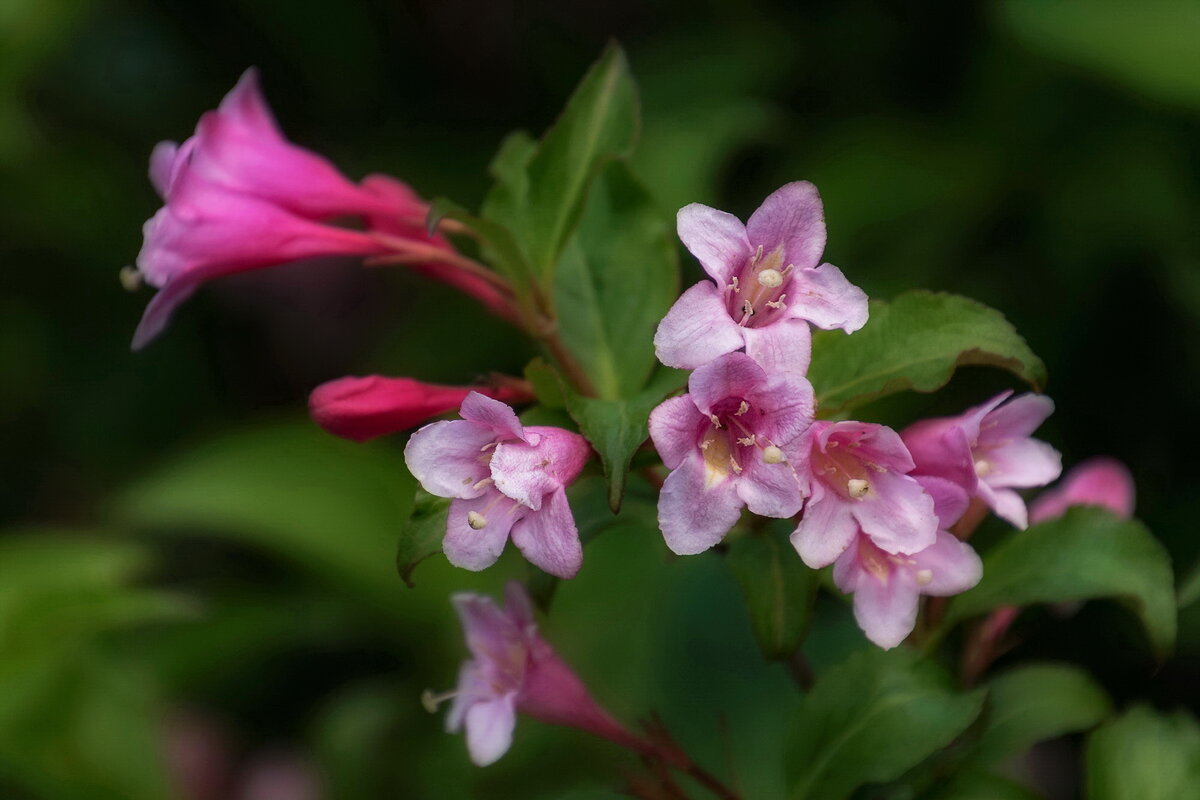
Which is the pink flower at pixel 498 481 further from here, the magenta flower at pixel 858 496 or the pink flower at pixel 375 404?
the magenta flower at pixel 858 496

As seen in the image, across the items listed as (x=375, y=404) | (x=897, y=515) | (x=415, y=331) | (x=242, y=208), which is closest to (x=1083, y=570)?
(x=897, y=515)

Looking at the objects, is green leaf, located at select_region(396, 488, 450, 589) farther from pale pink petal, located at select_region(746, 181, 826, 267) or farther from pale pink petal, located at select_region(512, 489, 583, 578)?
pale pink petal, located at select_region(746, 181, 826, 267)

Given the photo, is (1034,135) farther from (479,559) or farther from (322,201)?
(479,559)

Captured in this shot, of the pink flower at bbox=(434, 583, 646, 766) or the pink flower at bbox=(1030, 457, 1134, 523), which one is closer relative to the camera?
the pink flower at bbox=(434, 583, 646, 766)

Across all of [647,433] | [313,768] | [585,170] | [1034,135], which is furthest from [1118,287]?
[313,768]

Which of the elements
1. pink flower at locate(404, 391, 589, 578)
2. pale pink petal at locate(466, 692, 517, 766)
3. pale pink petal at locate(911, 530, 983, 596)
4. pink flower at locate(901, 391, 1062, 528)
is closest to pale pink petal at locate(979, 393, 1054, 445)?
pink flower at locate(901, 391, 1062, 528)
